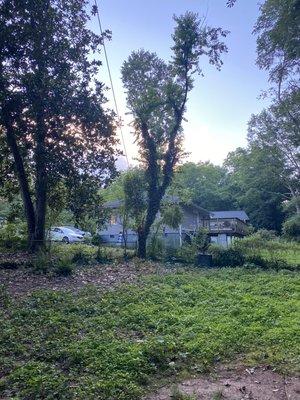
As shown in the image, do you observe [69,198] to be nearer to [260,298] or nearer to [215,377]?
[260,298]

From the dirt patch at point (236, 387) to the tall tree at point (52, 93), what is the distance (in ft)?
22.0

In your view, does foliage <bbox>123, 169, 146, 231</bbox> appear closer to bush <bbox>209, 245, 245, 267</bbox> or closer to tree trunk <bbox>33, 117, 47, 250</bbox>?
bush <bbox>209, 245, 245, 267</bbox>

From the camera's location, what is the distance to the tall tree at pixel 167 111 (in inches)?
604

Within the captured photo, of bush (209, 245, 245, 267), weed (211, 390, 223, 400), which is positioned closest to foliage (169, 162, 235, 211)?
bush (209, 245, 245, 267)

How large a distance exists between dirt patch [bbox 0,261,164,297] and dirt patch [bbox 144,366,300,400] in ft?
14.4

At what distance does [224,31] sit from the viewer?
50.4 feet

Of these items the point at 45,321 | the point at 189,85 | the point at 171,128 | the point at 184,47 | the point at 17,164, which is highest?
the point at 184,47

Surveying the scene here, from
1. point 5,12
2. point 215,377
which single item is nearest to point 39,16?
point 5,12

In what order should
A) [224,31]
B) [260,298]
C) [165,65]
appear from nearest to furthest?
[260,298] → [224,31] → [165,65]

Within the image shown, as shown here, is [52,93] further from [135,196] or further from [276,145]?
[276,145]

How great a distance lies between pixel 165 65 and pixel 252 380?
609 inches

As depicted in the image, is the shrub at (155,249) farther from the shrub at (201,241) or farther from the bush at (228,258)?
the bush at (228,258)

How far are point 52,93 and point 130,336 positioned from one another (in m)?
5.97

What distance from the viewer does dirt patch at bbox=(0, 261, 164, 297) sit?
8.20 meters
